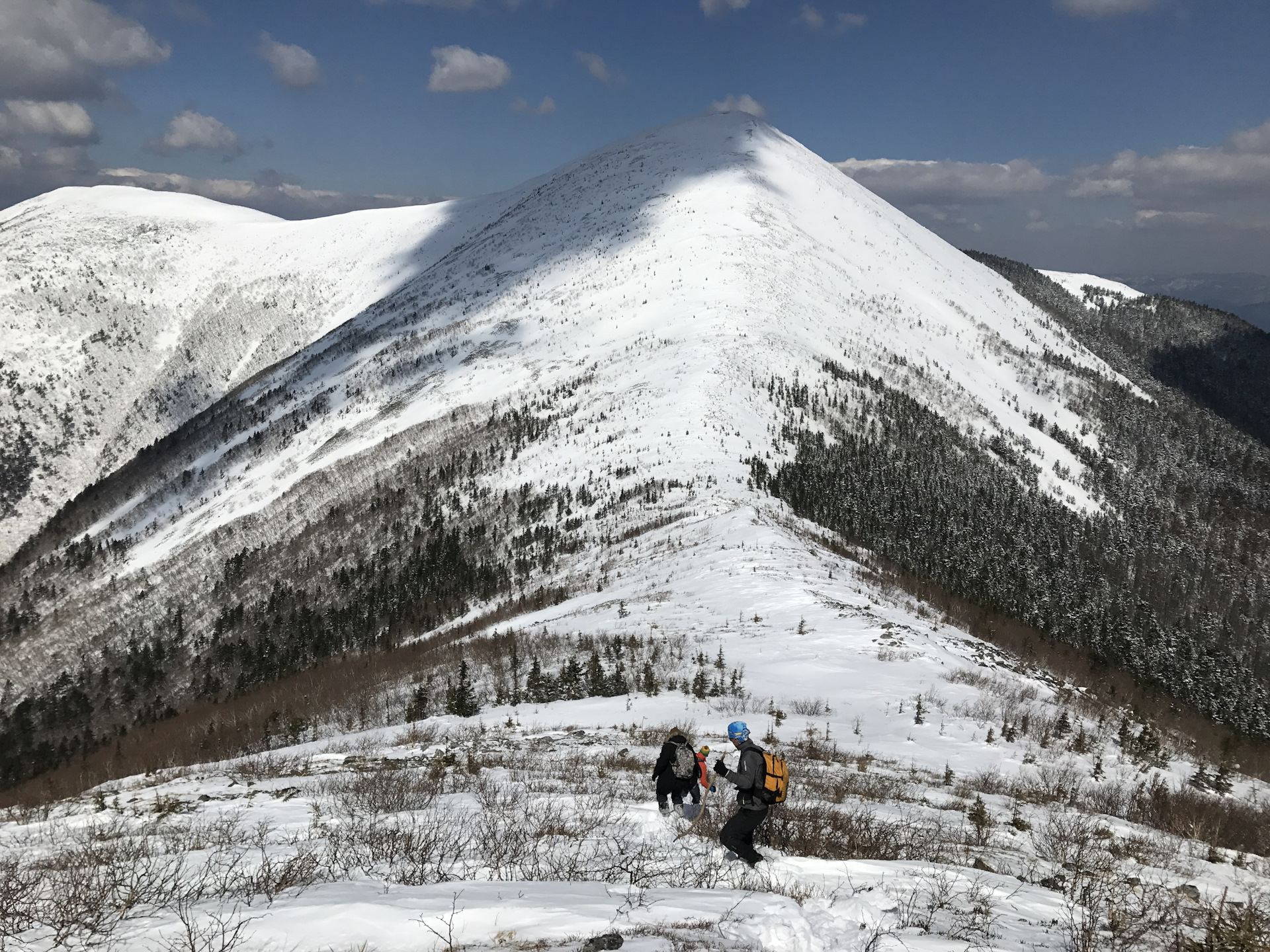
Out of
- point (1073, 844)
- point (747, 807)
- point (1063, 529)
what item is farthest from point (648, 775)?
point (1063, 529)

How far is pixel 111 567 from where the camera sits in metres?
82.4

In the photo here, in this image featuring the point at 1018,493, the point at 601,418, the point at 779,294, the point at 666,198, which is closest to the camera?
the point at 601,418

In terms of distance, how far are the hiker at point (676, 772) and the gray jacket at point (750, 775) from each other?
1.27 metres

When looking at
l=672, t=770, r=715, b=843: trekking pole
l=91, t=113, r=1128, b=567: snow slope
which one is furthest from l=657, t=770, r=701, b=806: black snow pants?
l=91, t=113, r=1128, b=567: snow slope

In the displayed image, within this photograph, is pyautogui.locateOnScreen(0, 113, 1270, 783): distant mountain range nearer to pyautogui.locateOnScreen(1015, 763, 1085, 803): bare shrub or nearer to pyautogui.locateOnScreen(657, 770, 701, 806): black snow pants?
pyautogui.locateOnScreen(1015, 763, 1085, 803): bare shrub

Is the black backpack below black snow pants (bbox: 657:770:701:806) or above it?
above

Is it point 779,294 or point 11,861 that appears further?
point 779,294

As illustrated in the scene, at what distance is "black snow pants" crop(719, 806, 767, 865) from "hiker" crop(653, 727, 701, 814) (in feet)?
4.10

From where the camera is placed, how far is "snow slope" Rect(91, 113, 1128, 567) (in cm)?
6203

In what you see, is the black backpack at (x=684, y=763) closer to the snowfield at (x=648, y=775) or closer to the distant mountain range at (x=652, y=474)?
the snowfield at (x=648, y=775)

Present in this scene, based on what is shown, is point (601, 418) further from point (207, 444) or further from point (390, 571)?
point (207, 444)

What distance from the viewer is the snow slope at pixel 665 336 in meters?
62.0

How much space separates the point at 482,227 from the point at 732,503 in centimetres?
16347

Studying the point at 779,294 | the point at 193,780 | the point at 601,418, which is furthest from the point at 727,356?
the point at 193,780
